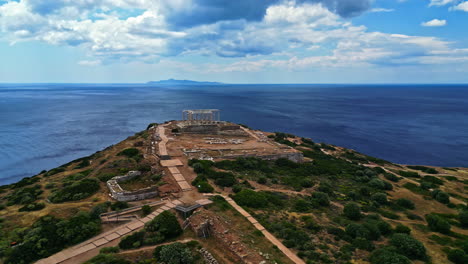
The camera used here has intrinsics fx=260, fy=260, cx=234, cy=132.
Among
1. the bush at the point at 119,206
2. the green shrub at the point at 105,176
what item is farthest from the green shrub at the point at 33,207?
the green shrub at the point at 105,176

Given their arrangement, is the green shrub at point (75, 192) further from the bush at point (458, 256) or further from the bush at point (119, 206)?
the bush at point (458, 256)

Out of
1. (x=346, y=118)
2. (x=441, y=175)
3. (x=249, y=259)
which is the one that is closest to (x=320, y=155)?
(x=441, y=175)

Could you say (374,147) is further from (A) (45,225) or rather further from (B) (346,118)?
(A) (45,225)

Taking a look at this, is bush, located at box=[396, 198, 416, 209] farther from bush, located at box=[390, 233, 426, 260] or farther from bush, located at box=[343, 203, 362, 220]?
bush, located at box=[390, 233, 426, 260]

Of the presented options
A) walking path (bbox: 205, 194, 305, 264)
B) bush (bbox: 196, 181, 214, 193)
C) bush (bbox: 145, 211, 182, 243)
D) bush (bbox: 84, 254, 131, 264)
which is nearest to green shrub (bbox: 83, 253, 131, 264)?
bush (bbox: 84, 254, 131, 264)

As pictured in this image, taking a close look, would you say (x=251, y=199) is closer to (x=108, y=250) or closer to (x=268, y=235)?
(x=268, y=235)
